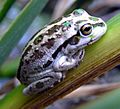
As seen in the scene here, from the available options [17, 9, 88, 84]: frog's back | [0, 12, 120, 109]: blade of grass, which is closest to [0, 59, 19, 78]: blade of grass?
[17, 9, 88, 84]: frog's back

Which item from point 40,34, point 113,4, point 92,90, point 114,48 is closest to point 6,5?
point 40,34

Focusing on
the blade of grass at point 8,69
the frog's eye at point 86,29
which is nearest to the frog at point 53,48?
the frog's eye at point 86,29

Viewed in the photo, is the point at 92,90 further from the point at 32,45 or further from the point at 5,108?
the point at 5,108

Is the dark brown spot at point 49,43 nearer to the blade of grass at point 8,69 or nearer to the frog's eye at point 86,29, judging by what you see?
the frog's eye at point 86,29

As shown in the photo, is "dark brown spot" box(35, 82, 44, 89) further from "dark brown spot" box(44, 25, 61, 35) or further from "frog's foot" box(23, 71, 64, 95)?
"dark brown spot" box(44, 25, 61, 35)

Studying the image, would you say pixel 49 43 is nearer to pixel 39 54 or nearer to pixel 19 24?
pixel 39 54

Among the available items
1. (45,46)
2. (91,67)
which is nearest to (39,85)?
(45,46)

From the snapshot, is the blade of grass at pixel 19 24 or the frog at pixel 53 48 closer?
the blade of grass at pixel 19 24
